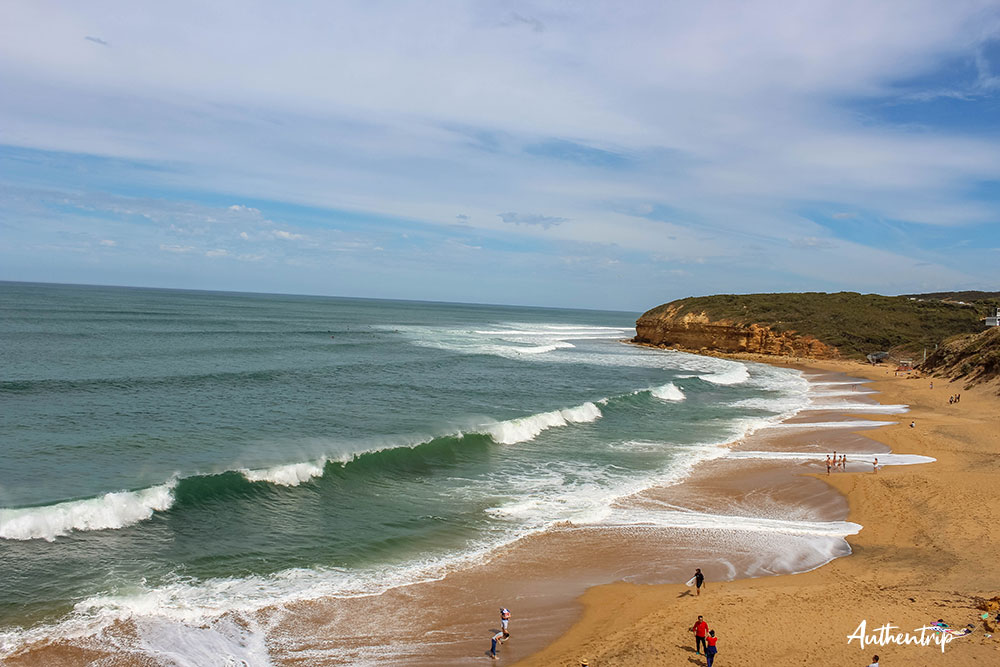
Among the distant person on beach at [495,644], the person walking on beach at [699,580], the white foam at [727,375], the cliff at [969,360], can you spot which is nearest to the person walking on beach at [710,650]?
the person walking on beach at [699,580]

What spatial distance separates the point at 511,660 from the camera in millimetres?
9875

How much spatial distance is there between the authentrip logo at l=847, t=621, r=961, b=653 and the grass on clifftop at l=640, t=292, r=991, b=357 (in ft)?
195

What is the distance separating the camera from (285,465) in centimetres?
1891

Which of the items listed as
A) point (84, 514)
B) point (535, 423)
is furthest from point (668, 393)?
point (84, 514)

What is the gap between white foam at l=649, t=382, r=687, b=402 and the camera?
120 ft

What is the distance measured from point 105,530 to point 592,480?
13282 mm

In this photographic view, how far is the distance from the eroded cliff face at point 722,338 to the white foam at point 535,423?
42.3 metres

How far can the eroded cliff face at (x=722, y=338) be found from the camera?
65062 mm

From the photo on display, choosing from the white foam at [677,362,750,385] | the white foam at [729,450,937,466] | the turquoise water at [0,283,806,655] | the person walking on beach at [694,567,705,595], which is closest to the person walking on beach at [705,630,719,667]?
the person walking on beach at [694,567,705,595]

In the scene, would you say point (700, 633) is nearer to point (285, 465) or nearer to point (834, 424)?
point (285, 465)

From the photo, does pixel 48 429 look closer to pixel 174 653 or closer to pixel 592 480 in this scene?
pixel 174 653

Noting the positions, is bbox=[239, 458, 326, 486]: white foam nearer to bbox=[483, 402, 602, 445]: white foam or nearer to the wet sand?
the wet sand

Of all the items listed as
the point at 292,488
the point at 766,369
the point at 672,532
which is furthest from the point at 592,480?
the point at 766,369

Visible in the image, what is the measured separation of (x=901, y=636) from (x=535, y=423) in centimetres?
1812
